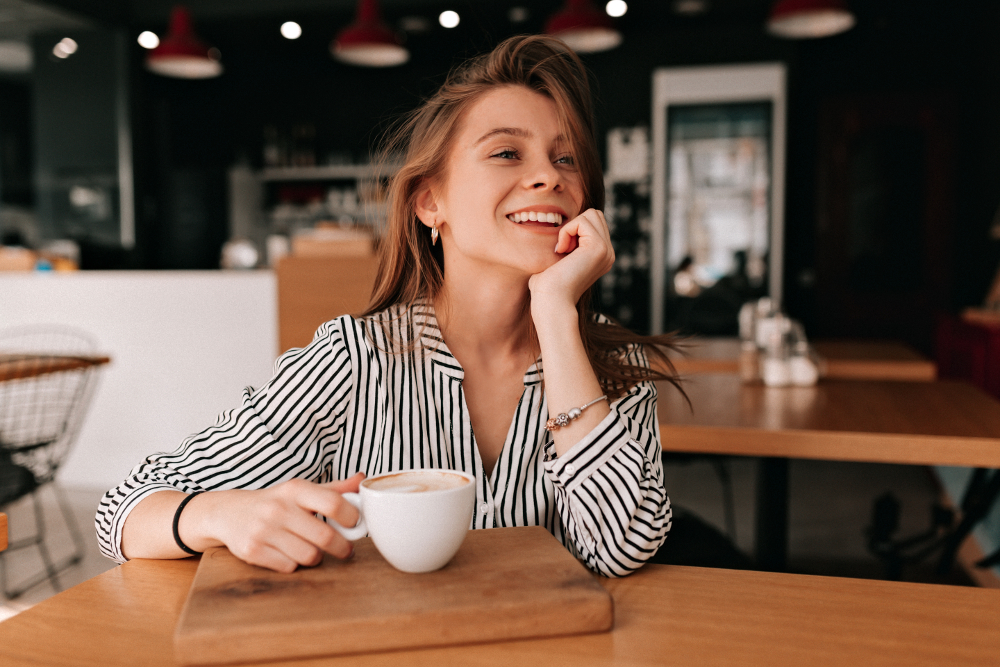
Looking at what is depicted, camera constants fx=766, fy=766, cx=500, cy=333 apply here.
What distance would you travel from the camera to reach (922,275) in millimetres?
5930

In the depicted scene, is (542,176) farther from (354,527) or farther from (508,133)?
(354,527)

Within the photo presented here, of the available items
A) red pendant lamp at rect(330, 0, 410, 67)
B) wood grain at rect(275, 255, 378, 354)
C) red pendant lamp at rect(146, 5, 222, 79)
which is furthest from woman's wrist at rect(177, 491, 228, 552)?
red pendant lamp at rect(146, 5, 222, 79)

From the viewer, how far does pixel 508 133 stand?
42.6 inches

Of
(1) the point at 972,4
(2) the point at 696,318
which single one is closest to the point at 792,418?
(2) the point at 696,318

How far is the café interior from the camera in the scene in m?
0.71

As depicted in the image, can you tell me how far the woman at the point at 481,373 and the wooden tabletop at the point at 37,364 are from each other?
195 cm

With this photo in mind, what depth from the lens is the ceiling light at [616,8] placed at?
5433 millimetres

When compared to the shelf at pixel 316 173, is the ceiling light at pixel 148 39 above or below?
above

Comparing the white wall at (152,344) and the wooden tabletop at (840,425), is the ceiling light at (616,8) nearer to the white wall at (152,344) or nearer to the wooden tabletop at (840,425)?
the white wall at (152,344)

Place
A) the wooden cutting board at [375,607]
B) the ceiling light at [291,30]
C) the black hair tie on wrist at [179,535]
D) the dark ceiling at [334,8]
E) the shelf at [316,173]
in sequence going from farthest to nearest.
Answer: the shelf at [316,173] < the ceiling light at [291,30] < the dark ceiling at [334,8] < the black hair tie on wrist at [179,535] < the wooden cutting board at [375,607]

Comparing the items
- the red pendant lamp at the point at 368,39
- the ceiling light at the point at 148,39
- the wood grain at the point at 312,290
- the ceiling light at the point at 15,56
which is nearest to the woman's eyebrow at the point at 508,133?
the wood grain at the point at 312,290

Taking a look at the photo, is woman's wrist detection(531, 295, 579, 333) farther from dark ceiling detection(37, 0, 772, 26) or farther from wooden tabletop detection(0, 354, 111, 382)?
dark ceiling detection(37, 0, 772, 26)

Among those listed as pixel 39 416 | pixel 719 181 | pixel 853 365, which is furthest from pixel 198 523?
pixel 719 181

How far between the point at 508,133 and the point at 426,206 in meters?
0.22
